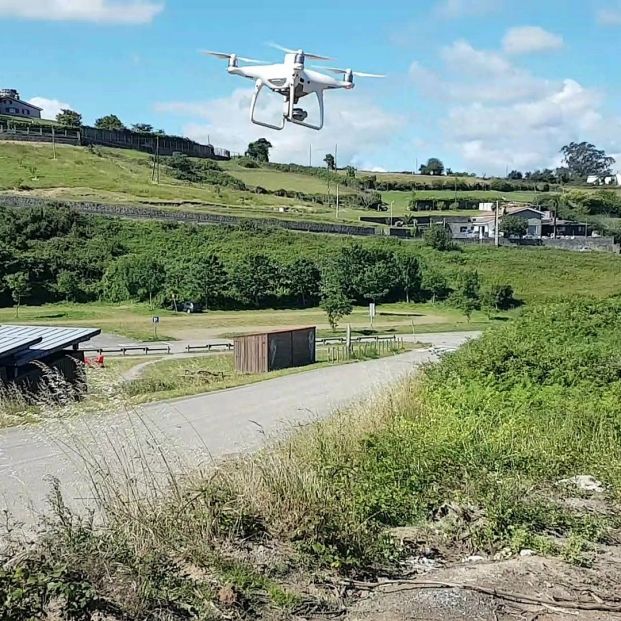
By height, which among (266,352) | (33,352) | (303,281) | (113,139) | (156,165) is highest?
(113,139)

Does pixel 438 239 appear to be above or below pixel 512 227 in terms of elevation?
below

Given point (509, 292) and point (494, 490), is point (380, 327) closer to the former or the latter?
point (509, 292)

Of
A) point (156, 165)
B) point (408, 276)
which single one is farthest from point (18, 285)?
point (156, 165)

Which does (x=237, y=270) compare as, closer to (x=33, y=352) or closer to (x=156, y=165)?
(x=33, y=352)

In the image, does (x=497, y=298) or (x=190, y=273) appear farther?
(x=190, y=273)

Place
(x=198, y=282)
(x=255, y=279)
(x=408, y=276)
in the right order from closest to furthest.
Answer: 1. (x=198, y=282)
2. (x=255, y=279)
3. (x=408, y=276)

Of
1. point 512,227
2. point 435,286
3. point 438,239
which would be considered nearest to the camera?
point 435,286

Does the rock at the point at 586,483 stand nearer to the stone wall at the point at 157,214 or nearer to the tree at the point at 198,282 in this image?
the tree at the point at 198,282

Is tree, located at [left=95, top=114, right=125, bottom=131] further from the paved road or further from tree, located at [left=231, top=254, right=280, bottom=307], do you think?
the paved road
